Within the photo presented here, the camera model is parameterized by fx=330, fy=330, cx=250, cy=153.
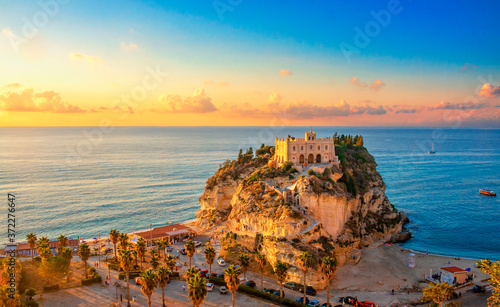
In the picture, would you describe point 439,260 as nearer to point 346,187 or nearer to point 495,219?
point 346,187

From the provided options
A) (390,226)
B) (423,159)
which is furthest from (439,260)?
(423,159)

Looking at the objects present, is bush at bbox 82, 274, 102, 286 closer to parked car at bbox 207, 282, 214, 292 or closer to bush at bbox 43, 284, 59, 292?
bush at bbox 43, 284, 59, 292

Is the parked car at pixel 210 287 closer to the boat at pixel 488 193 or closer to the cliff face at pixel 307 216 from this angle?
the cliff face at pixel 307 216

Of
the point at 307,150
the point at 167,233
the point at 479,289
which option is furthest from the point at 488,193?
the point at 167,233

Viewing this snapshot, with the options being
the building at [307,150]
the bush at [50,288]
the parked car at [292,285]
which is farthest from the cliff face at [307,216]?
the bush at [50,288]

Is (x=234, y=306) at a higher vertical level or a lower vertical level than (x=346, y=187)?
lower

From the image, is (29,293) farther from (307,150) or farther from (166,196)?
(166,196)

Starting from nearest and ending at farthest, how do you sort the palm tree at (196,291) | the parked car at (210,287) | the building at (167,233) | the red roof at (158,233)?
the palm tree at (196,291)
the parked car at (210,287)
the building at (167,233)
the red roof at (158,233)
